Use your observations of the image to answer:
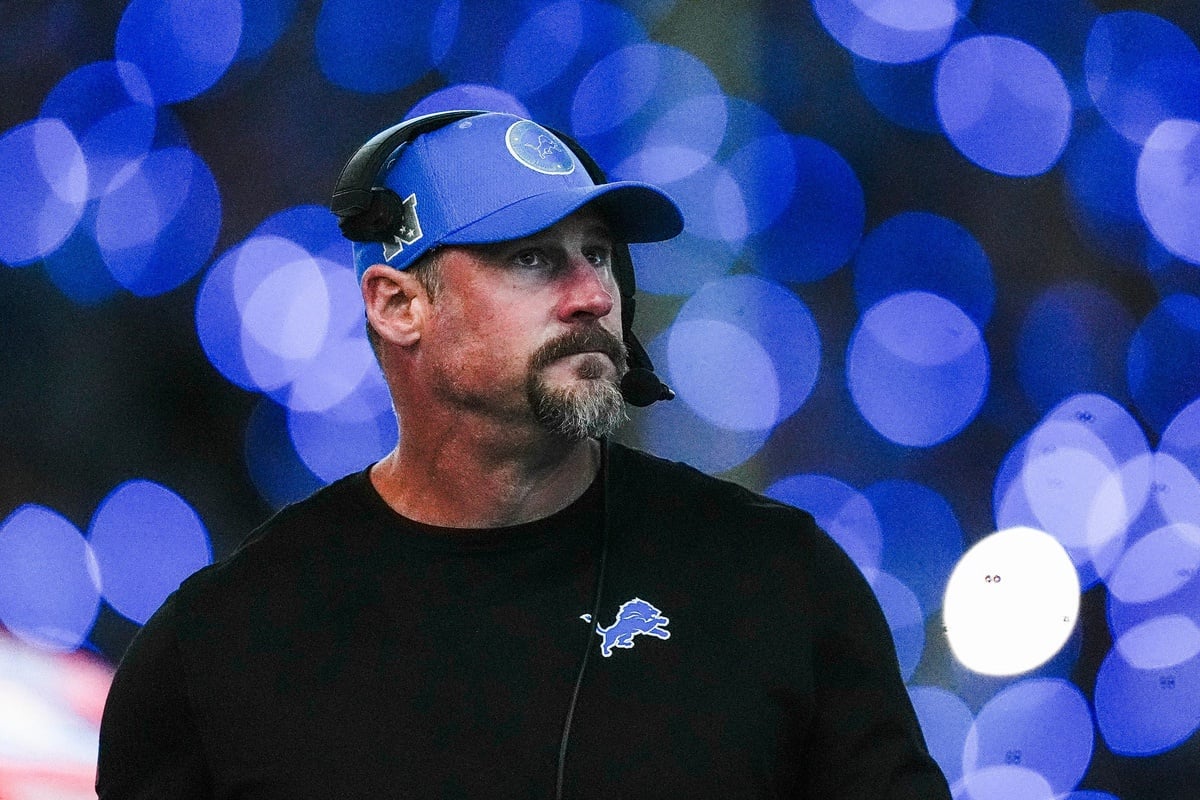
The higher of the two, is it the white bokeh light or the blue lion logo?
the blue lion logo

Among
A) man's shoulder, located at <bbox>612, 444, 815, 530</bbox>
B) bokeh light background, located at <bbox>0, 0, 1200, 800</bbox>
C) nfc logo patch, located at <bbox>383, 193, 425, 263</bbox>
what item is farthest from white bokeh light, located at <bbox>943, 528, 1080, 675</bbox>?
nfc logo patch, located at <bbox>383, 193, 425, 263</bbox>

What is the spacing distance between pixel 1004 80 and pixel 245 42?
5.27 ft

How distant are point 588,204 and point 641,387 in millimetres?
182

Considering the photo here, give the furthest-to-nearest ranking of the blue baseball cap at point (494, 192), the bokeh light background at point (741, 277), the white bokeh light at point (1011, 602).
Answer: the bokeh light background at point (741, 277), the white bokeh light at point (1011, 602), the blue baseball cap at point (494, 192)

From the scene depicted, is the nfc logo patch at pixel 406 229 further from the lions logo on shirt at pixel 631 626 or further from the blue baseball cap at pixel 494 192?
the lions logo on shirt at pixel 631 626

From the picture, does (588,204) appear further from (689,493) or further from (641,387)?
(689,493)

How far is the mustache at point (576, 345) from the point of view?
3.75 ft

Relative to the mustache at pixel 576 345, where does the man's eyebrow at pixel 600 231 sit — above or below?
above

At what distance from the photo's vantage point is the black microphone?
1.17 meters

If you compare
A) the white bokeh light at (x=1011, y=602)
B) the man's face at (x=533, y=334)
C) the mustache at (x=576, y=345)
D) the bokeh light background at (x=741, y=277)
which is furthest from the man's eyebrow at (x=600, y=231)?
the white bokeh light at (x=1011, y=602)

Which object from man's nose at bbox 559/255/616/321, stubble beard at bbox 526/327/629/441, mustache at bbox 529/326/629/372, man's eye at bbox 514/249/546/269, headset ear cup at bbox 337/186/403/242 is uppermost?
headset ear cup at bbox 337/186/403/242

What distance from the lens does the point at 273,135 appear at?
278 cm

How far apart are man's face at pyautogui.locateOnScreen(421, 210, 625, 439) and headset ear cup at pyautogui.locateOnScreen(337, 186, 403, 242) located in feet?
0.23

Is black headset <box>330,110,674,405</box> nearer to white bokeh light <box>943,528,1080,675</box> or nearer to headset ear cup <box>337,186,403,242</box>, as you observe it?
headset ear cup <box>337,186,403,242</box>
